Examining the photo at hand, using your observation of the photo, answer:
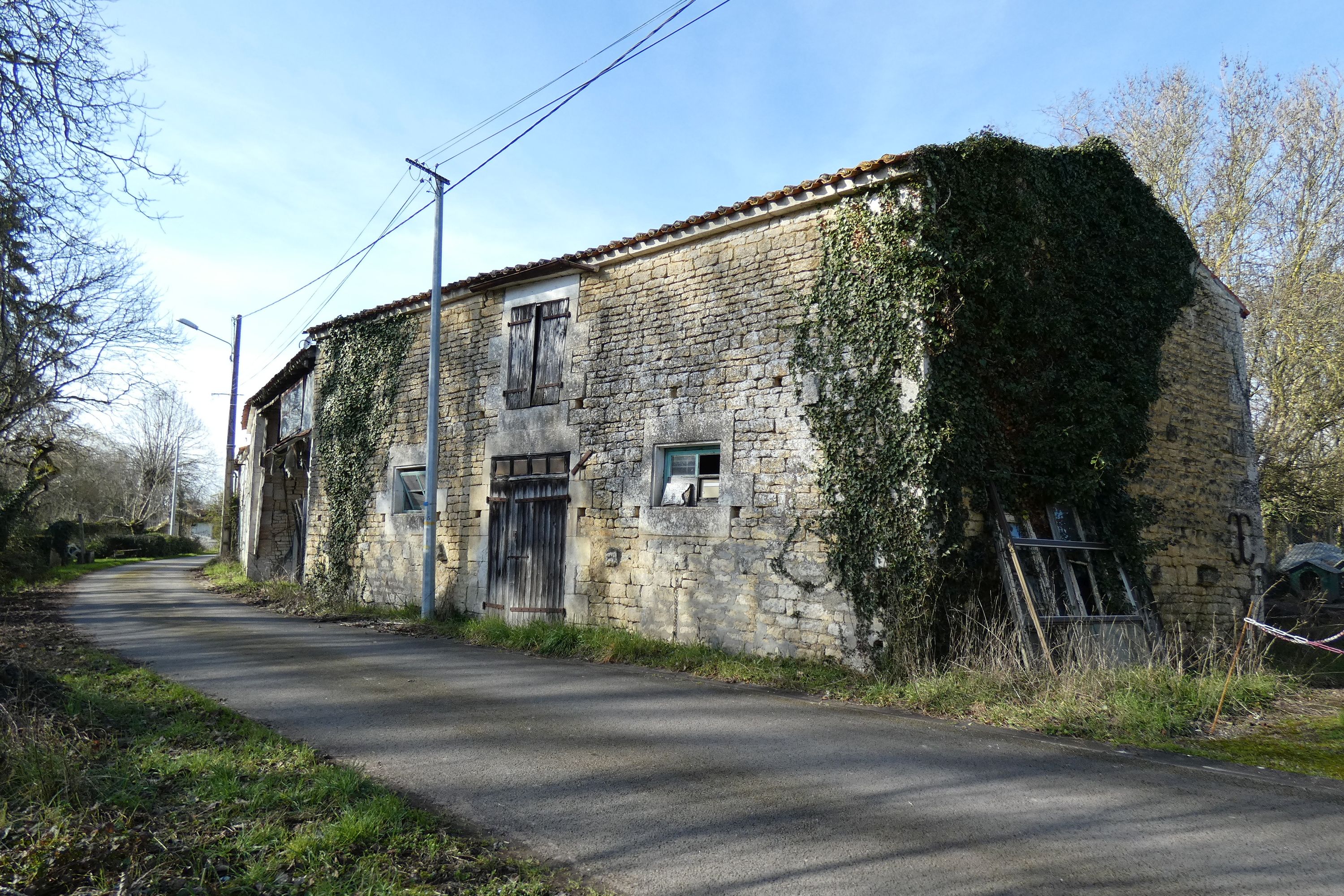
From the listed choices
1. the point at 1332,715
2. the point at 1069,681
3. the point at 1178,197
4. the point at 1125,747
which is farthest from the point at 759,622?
the point at 1178,197

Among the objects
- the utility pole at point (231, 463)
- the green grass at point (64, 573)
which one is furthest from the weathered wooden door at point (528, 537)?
the utility pole at point (231, 463)

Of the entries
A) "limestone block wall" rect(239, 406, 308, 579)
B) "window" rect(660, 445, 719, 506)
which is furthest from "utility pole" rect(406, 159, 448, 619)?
"limestone block wall" rect(239, 406, 308, 579)

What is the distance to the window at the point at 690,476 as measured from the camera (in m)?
9.45

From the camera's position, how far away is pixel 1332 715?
5.91 meters

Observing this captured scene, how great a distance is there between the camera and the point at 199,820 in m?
3.75

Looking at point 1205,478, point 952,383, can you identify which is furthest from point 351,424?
point 1205,478

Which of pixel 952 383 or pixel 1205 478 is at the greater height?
pixel 952 383

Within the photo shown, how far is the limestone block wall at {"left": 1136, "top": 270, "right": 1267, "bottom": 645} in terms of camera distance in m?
10.1

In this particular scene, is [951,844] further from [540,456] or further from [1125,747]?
[540,456]

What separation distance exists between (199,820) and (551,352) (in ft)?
27.6

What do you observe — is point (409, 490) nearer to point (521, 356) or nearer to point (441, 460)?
point (441, 460)

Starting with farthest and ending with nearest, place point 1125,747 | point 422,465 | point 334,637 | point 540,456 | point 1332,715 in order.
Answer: point 422,465 → point 540,456 → point 334,637 → point 1332,715 → point 1125,747

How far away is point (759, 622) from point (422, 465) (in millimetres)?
6971

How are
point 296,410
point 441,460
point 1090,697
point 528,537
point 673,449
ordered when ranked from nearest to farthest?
point 1090,697
point 673,449
point 528,537
point 441,460
point 296,410
